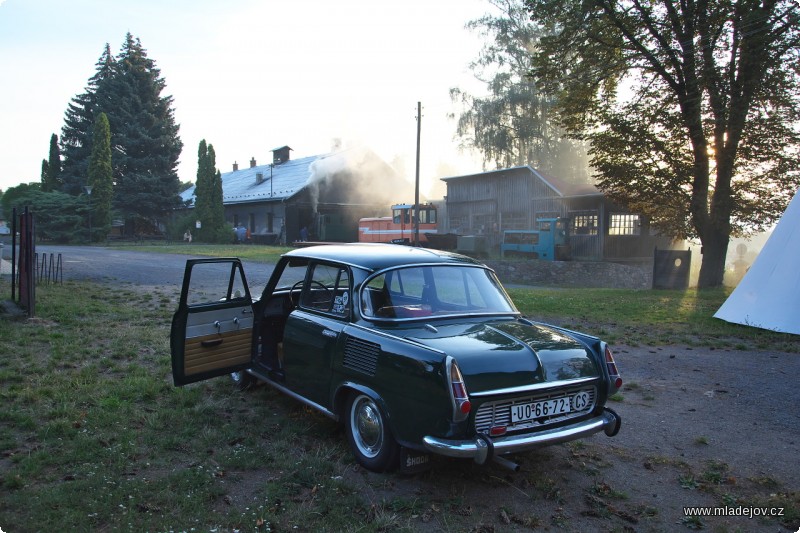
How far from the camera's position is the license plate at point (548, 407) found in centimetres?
383

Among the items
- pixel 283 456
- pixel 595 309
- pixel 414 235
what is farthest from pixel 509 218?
pixel 283 456

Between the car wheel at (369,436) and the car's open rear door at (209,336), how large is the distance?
172 cm

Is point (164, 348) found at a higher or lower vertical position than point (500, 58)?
lower

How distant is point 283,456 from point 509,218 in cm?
2927

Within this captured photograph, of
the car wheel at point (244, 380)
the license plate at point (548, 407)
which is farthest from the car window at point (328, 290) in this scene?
the license plate at point (548, 407)

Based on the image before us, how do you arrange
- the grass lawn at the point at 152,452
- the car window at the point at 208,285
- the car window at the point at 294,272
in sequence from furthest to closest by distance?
the car window at the point at 208,285, the car window at the point at 294,272, the grass lawn at the point at 152,452

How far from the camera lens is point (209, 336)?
5.36 metres

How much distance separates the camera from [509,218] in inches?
1276

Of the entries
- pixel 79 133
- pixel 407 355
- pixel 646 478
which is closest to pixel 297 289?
pixel 407 355

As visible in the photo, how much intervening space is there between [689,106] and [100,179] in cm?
3675

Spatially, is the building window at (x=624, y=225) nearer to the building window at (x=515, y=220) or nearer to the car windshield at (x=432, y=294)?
the building window at (x=515, y=220)

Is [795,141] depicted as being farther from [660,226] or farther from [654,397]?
[654,397]

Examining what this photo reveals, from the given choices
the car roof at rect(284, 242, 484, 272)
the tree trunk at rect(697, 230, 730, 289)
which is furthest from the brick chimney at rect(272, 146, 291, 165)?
the car roof at rect(284, 242, 484, 272)

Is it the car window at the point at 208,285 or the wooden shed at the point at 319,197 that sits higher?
the wooden shed at the point at 319,197
